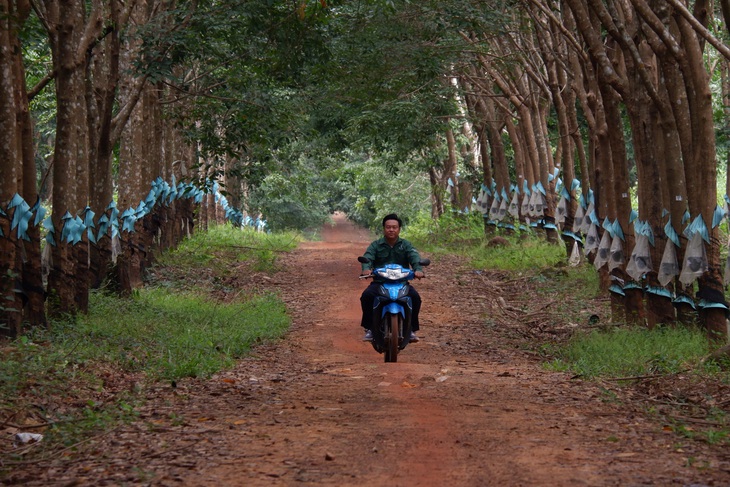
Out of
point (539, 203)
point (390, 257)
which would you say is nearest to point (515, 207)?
point (539, 203)

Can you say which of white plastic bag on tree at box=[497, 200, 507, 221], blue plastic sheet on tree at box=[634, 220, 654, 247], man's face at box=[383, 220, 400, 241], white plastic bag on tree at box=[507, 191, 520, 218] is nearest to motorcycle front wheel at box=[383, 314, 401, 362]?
man's face at box=[383, 220, 400, 241]

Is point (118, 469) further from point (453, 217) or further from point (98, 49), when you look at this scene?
point (453, 217)

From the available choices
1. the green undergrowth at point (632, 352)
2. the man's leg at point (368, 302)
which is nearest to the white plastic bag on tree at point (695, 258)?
the green undergrowth at point (632, 352)

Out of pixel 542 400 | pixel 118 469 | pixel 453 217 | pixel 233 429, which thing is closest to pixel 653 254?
pixel 542 400

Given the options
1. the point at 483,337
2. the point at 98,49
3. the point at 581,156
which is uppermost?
the point at 98,49

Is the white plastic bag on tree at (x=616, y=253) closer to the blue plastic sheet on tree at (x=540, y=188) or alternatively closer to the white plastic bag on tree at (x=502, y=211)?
the blue plastic sheet on tree at (x=540, y=188)

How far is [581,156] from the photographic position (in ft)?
66.5

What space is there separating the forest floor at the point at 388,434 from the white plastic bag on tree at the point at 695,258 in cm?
207

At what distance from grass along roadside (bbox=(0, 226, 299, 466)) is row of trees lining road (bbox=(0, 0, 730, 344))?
734 millimetres

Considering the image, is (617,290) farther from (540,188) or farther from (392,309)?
(540,188)

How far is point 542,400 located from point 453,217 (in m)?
28.2

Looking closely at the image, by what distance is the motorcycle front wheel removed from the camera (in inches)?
423

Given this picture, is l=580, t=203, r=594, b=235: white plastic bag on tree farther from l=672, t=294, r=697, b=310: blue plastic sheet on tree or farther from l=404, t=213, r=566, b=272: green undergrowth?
l=672, t=294, r=697, b=310: blue plastic sheet on tree

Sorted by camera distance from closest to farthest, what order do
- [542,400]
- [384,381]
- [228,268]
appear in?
[542,400] → [384,381] → [228,268]
